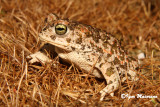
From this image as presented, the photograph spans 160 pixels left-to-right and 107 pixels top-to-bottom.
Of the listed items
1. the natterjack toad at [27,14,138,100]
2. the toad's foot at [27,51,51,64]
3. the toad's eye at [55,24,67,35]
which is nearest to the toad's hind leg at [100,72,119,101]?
the natterjack toad at [27,14,138,100]

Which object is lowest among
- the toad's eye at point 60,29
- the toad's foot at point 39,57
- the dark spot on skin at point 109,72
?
the dark spot on skin at point 109,72

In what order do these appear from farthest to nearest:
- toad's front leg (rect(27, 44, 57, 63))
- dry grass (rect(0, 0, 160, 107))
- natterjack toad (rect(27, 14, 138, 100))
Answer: toad's front leg (rect(27, 44, 57, 63)) → natterjack toad (rect(27, 14, 138, 100)) → dry grass (rect(0, 0, 160, 107))

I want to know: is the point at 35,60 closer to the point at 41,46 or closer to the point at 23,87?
the point at 41,46

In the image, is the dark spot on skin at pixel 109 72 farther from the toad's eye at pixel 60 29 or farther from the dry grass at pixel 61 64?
the toad's eye at pixel 60 29

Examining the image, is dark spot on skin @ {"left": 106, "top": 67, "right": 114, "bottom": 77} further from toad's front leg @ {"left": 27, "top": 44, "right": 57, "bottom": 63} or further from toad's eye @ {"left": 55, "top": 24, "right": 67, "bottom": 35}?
toad's front leg @ {"left": 27, "top": 44, "right": 57, "bottom": 63}

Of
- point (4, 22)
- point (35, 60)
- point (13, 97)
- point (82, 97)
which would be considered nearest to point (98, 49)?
point (82, 97)

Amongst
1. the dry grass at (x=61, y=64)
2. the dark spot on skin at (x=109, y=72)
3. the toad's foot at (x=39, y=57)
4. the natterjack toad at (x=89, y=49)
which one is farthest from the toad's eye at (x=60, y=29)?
the dark spot on skin at (x=109, y=72)

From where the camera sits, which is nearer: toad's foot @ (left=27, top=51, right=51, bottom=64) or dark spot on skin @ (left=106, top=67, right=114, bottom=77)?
dark spot on skin @ (left=106, top=67, right=114, bottom=77)

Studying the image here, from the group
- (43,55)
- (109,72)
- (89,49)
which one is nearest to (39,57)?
(43,55)
